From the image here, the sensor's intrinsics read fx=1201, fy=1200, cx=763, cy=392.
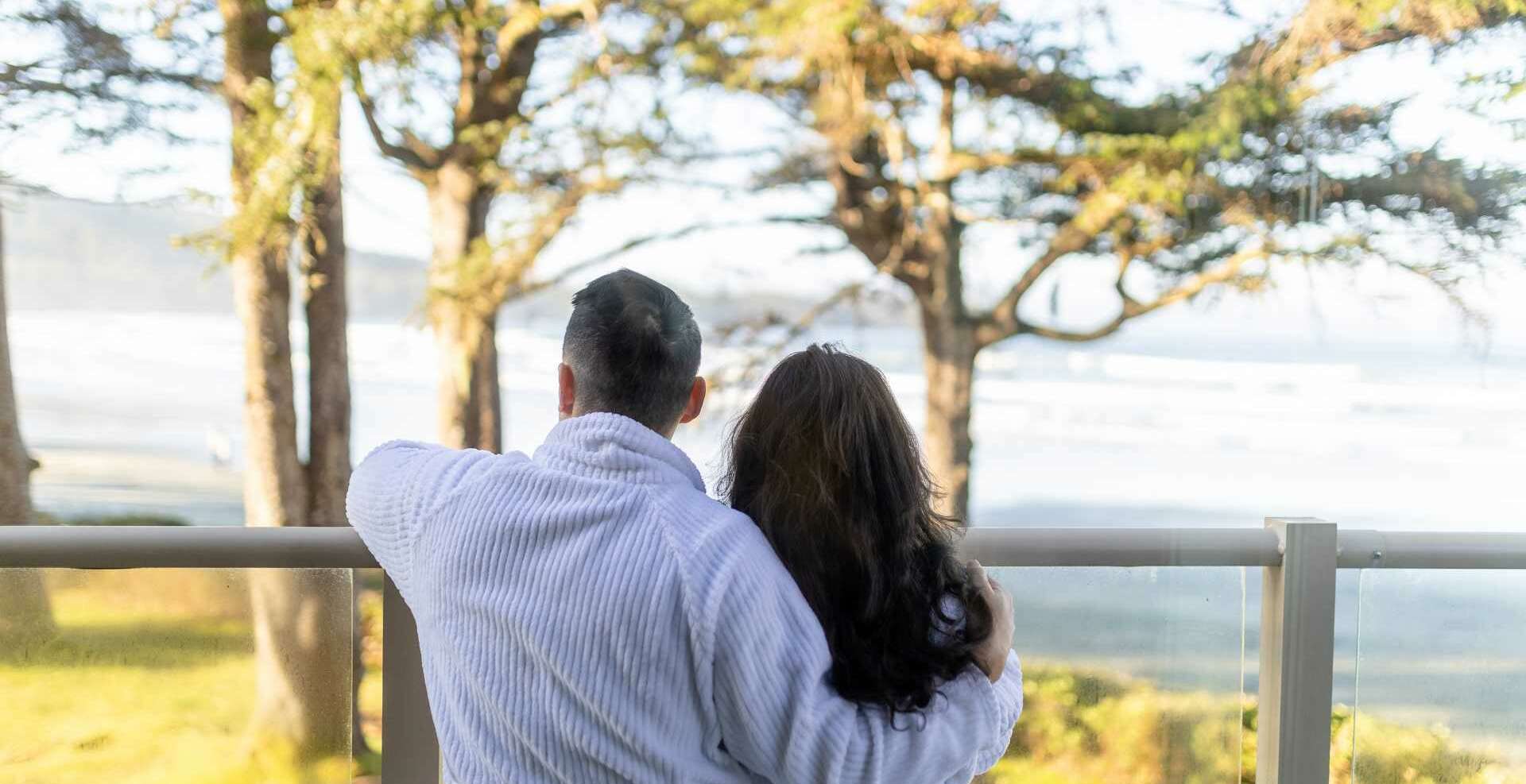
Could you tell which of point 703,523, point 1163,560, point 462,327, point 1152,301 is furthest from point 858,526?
point 1152,301

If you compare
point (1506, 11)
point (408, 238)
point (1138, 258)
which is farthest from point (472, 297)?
point (1506, 11)

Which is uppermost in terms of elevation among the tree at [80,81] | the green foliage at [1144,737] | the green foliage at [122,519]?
the tree at [80,81]

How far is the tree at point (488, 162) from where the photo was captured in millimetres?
6238

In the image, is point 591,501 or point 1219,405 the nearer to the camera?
point 591,501

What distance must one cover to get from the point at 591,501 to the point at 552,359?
616cm

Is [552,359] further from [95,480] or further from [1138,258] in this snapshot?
[1138,258]

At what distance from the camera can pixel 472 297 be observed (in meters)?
6.25

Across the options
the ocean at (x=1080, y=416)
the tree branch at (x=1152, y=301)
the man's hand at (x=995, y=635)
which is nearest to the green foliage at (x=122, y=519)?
the ocean at (x=1080, y=416)

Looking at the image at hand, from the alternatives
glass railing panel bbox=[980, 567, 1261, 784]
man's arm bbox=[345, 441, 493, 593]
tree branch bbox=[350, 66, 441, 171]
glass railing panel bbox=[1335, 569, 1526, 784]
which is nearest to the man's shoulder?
man's arm bbox=[345, 441, 493, 593]

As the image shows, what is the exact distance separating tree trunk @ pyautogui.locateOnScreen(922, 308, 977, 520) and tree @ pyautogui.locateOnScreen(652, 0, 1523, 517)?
0.01m

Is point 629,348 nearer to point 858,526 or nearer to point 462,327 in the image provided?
point 858,526

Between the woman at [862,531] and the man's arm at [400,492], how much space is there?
0.30m

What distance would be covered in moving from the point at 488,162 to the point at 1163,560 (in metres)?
5.07

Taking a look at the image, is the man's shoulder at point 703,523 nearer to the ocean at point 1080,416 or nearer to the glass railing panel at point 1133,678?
the glass railing panel at point 1133,678
